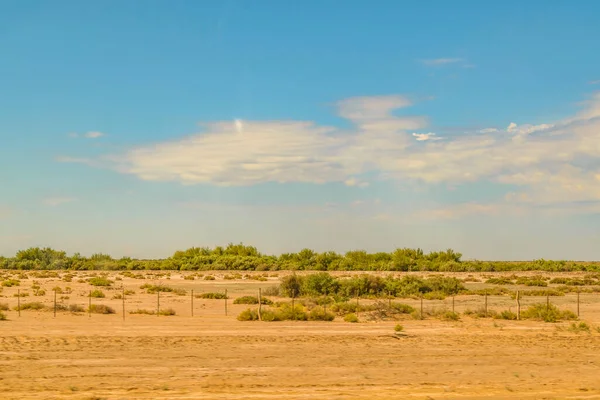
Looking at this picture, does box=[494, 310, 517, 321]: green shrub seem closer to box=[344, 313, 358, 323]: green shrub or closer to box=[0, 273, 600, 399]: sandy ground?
box=[0, 273, 600, 399]: sandy ground

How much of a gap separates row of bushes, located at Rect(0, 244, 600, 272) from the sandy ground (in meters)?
69.3

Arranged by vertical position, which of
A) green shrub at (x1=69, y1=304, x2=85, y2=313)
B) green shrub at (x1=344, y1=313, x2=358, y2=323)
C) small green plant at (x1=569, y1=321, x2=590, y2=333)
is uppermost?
green shrub at (x1=69, y1=304, x2=85, y2=313)

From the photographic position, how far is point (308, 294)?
5553cm

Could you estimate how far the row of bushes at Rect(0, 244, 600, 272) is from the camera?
10726 centimetres

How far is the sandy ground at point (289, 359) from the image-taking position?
19.7 m

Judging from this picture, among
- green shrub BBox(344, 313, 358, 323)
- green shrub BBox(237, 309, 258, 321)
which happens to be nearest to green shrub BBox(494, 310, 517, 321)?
green shrub BBox(344, 313, 358, 323)

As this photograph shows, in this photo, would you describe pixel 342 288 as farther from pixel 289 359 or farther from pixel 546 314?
pixel 289 359

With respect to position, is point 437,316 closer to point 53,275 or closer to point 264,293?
point 264,293

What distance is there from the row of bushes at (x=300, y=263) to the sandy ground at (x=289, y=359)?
6929 centimetres

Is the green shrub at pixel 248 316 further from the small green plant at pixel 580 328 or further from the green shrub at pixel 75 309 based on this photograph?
the small green plant at pixel 580 328

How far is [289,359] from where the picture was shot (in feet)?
81.7

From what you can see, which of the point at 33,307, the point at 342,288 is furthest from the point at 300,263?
the point at 33,307

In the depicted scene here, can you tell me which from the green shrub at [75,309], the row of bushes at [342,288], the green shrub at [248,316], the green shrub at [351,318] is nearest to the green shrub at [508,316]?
the green shrub at [351,318]

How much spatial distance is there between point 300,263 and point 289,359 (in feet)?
285
